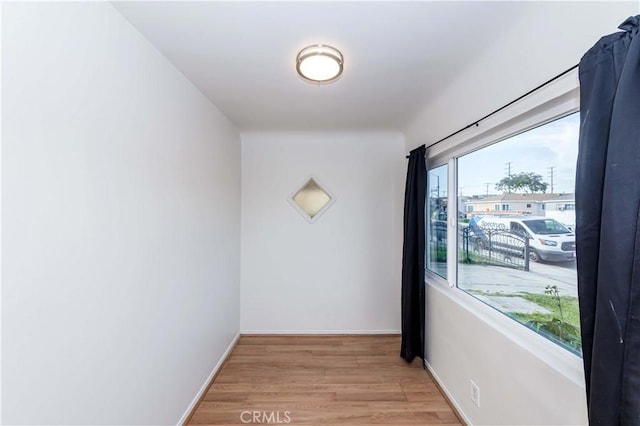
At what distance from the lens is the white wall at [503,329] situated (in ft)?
3.46

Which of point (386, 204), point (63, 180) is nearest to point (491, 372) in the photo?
point (386, 204)

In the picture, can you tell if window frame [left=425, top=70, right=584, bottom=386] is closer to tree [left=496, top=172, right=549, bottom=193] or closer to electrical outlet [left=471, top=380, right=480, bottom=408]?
tree [left=496, top=172, right=549, bottom=193]

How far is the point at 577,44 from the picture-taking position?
1.04 metres

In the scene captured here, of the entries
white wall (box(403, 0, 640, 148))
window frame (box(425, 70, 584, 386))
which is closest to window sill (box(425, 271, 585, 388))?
window frame (box(425, 70, 584, 386))

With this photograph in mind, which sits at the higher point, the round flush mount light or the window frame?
the round flush mount light

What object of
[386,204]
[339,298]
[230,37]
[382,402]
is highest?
[230,37]

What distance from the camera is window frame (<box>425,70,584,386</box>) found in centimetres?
112

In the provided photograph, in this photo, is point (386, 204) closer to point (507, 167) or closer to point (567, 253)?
point (507, 167)

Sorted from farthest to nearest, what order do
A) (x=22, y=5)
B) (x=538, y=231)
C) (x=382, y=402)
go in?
1. (x=382, y=402)
2. (x=538, y=231)
3. (x=22, y=5)

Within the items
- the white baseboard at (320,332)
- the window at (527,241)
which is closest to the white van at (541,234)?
the window at (527,241)

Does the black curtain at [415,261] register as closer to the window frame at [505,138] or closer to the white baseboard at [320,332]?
the window frame at [505,138]

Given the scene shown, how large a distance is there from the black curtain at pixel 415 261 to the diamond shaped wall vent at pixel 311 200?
3.49 ft

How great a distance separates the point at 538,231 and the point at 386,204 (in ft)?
6.41

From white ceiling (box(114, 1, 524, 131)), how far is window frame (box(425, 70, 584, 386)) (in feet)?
1.41
